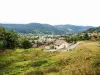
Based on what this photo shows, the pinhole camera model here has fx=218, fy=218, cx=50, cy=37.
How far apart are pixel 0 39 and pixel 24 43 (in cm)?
1994

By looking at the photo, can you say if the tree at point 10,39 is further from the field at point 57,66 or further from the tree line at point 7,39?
the field at point 57,66

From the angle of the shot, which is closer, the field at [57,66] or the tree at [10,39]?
the field at [57,66]

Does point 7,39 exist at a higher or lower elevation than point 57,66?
higher

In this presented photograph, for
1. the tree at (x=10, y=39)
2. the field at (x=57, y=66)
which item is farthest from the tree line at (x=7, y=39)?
the field at (x=57, y=66)

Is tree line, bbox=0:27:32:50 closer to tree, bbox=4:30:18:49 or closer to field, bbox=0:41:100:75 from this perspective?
tree, bbox=4:30:18:49

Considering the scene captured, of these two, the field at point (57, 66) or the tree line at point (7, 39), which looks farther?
the tree line at point (7, 39)

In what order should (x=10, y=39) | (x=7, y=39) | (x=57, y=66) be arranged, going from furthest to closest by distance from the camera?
(x=10, y=39), (x=7, y=39), (x=57, y=66)

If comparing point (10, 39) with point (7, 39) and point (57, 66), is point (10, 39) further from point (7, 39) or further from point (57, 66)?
point (57, 66)

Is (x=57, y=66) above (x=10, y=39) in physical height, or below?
below

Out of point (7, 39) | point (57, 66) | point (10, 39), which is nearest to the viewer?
point (57, 66)

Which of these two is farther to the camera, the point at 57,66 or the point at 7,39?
the point at 7,39

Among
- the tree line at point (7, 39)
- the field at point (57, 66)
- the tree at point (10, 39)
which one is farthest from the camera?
the tree at point (10, 39)

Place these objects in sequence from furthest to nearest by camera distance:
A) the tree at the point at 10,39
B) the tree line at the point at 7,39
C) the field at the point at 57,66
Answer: the tree at the point at 10,39, the tree line at the point at 7,39, the field at the point at 57,66

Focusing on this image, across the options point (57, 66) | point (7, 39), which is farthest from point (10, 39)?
point (57, 66)
